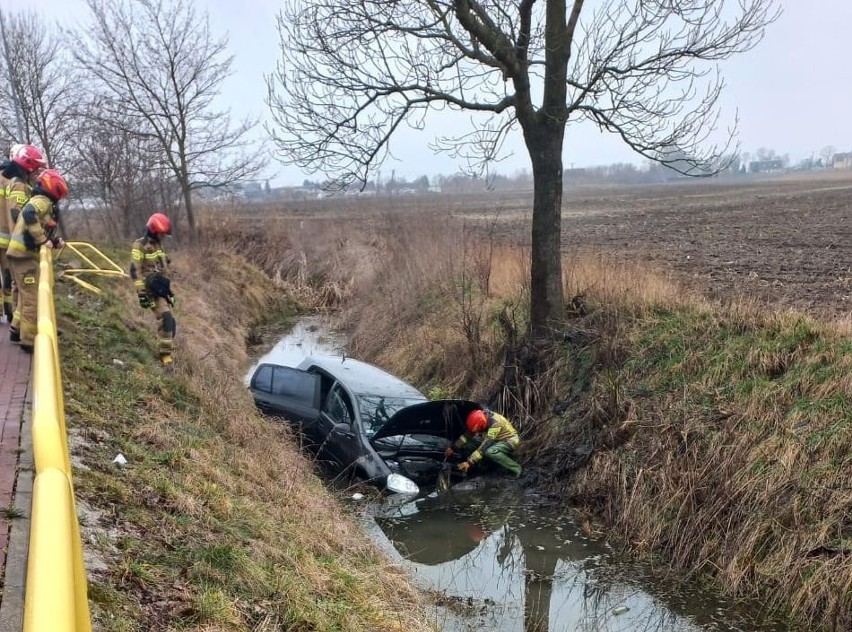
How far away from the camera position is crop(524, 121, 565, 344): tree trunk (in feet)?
32.9

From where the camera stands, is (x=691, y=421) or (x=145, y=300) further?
(x=145, y=300)

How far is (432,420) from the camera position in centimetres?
892

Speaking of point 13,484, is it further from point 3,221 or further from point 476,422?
point 476,422

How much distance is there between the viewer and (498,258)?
50.6 ft

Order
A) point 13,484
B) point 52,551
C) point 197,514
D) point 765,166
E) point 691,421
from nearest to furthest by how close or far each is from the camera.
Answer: point 52,551 < point 13,484 < point 197,514 < point 691,421 < point 765,166

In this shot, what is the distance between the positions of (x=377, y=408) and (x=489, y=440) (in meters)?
1.54

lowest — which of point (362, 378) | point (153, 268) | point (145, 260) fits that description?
point (362, 378)

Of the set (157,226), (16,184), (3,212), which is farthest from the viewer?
(157,226)

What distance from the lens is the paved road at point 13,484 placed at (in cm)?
315

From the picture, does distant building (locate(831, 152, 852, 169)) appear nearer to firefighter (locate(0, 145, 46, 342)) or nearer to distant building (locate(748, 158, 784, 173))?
distant building (locate(748, 158, 784, 173))

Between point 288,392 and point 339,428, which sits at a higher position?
point 288,392

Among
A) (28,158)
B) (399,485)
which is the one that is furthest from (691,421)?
(28,158)

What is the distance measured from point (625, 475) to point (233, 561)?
193 inches

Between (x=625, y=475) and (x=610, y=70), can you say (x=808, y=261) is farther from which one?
(x=625, y=475)
